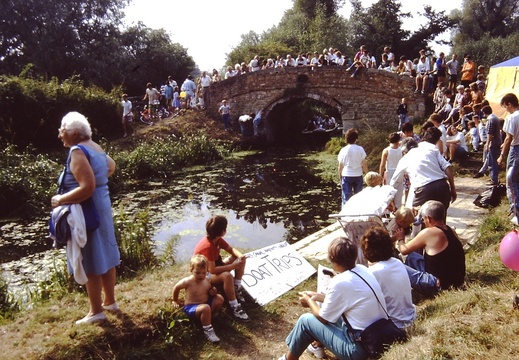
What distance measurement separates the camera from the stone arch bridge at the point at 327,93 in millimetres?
17797

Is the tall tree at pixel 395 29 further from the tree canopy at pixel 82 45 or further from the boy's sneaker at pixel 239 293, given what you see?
the boy's sneaker at pixel 239 293

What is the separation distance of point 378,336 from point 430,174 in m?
2.67

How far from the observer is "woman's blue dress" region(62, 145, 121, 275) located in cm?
353

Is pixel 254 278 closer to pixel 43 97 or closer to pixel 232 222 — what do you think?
pixel 232 222

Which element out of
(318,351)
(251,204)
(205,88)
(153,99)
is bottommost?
(251,204)

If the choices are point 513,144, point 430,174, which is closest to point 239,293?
point 430,174

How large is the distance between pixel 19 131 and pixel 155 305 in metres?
14.5

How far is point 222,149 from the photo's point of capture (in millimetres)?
18484

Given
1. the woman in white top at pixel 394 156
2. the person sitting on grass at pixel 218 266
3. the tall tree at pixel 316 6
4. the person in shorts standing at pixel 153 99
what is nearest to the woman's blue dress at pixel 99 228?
the person sitting on grass at pixel 218 266

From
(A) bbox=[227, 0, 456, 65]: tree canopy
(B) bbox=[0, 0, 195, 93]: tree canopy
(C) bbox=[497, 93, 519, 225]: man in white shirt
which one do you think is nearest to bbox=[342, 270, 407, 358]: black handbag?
(C) bbox=[497, 93, 519, 225]: man in white shirt

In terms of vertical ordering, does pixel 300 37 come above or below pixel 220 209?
above

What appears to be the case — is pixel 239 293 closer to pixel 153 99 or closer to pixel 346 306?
pixel 346 306

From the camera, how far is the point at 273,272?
524cm

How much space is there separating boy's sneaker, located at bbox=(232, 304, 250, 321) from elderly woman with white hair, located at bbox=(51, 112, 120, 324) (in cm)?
120
